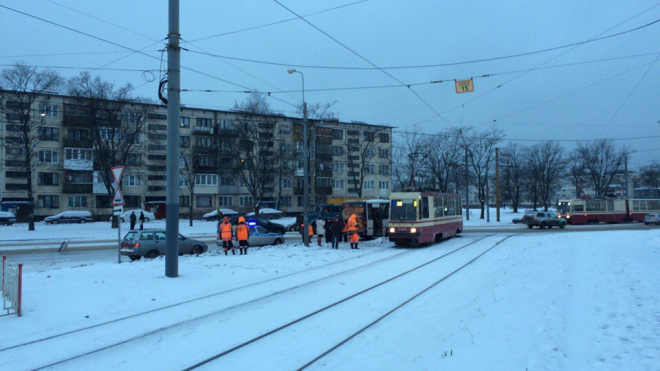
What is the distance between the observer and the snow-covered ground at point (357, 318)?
557 centimetres

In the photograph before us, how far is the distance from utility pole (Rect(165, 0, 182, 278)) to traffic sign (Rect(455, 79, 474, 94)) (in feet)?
36.6

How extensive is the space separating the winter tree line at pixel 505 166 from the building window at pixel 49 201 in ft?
138

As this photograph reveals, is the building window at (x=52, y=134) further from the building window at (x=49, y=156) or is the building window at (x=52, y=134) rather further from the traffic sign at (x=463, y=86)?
the traffic sign at (x=463, y=86)

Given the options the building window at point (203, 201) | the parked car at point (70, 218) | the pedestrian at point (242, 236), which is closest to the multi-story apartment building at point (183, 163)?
the building window at point (203, 201)

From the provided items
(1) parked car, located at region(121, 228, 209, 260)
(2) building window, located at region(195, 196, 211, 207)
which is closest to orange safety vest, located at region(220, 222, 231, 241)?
(1) parked car, located at region(121, 228, 209, 260)

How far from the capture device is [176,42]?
1196 cm

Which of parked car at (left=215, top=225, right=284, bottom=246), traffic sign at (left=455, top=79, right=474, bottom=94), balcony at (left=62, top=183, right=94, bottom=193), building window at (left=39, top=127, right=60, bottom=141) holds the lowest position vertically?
parked car at (left=215, top=225, right=284, bottom=246)

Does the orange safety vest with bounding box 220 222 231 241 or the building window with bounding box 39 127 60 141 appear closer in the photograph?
the orange safety vest with bounding box 220 222 231 241

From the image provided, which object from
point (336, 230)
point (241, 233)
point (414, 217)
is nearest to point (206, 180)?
point (336, 230)

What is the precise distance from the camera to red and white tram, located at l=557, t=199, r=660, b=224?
147 ft

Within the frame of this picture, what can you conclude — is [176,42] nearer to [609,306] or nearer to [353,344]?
[353,344]

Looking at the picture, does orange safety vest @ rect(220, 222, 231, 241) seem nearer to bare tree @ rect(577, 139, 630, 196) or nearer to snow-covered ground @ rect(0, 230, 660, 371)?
snow-covered ground @ rect(0, 230, 660, 371)

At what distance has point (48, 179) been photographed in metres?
53.5

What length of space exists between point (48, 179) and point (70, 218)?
8.94 meters
